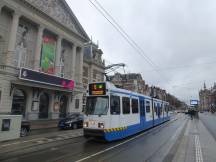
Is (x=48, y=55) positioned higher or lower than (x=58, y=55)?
lower

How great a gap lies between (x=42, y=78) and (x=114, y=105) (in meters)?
14.8

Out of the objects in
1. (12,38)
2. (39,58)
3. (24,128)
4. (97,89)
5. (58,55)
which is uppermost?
(58,55)

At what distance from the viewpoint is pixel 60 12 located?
31000mm

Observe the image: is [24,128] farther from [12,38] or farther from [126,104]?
[12,38]

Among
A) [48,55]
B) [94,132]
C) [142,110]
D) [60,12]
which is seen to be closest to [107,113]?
[94,132]

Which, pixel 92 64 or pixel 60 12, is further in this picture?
pixel 92 64

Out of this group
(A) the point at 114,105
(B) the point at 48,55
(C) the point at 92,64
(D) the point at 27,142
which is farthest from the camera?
(C) the point at 92,64

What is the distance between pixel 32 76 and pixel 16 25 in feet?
19.2

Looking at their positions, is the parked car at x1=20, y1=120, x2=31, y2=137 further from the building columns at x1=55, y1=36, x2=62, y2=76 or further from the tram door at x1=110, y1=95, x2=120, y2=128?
the building columns at x1=55, y1=36, x2=62, y2=76

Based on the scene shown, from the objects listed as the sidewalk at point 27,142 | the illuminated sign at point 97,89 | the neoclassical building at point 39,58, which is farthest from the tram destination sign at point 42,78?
the illuminated sign at point 97,89

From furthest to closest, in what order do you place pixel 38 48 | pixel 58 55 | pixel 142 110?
pixel 58 55, pixel 38 48, pixel 142 110

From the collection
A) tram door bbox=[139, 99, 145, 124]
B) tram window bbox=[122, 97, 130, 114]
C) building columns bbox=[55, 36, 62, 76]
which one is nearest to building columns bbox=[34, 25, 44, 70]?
building columns bbox=[55, 36, 62, 76]

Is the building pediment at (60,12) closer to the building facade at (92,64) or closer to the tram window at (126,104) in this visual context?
the building facade at (92,64)

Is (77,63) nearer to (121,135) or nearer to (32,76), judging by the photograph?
(32,76)
